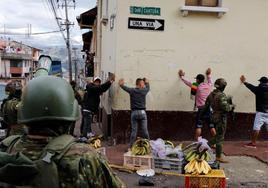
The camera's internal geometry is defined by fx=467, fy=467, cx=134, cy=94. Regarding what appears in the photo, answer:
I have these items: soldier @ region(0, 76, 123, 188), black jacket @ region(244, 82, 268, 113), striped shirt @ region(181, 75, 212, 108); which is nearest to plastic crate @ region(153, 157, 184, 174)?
striped shirt @ region(181, 75, 212, 108)

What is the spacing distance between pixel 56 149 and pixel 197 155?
5.54 metres

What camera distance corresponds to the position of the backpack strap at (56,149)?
7.63 feet

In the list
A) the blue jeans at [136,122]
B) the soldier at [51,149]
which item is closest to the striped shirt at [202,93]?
the blue jeans at [136,122]

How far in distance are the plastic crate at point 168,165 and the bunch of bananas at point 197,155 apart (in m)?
0.18

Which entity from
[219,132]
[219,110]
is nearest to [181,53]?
[219,110]

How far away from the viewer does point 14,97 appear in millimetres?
7762

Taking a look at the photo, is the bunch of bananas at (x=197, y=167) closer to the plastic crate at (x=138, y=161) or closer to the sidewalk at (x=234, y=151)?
the plastic crate at (x=138, y=161)

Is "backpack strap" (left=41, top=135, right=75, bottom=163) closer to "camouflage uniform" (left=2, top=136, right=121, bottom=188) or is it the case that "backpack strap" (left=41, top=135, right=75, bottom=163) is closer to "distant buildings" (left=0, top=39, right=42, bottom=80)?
"camouflage uniform" (left=2, top=136, right=121, bottom=188)

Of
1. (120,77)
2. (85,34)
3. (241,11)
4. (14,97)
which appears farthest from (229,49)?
(85,34)

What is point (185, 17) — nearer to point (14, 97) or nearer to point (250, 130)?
point (250, 130)

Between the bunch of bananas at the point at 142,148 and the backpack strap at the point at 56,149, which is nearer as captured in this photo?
the backpack strap at the point at 56,149

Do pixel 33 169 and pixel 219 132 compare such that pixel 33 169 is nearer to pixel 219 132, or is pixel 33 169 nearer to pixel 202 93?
pixel 219 132

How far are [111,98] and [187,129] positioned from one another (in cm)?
202

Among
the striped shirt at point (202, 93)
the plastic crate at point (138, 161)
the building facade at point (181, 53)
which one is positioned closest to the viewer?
the plastic crate at point (138, 161)
